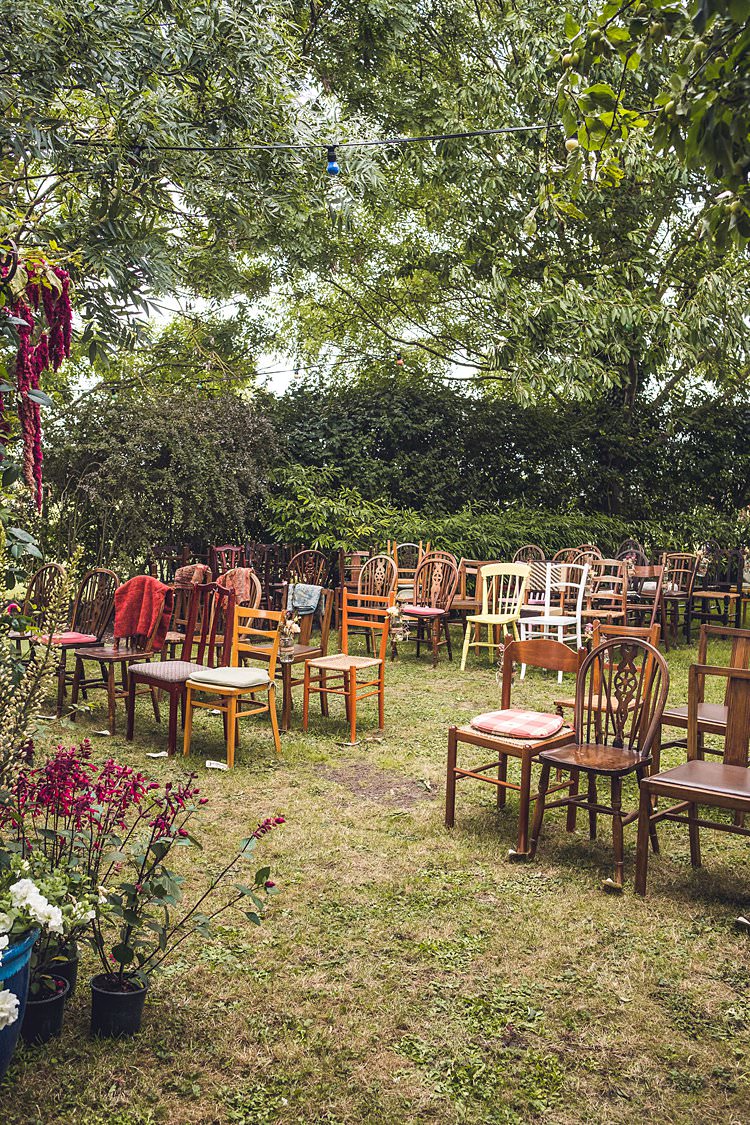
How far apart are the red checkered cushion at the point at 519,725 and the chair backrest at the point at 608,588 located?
14.5ft

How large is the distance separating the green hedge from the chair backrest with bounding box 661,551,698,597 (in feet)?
3.75

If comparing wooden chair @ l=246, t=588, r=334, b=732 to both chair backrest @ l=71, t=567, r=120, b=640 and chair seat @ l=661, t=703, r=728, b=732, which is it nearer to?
chair backrest @ l=71, t=567, r=120, b=640

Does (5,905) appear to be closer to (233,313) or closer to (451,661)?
(451,661)

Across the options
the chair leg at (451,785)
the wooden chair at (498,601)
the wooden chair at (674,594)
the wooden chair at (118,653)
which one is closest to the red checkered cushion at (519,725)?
the chair leg at (451,785)

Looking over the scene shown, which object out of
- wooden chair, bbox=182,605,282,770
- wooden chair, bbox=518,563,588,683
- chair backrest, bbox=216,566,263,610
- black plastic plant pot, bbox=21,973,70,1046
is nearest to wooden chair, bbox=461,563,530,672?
wooden chair, bbox=518,563,588,683

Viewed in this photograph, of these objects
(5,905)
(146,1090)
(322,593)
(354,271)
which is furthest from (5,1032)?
(354,271)

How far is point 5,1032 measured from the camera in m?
1.96

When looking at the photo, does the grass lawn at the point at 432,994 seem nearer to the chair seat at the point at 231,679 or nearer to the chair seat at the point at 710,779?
the chair seat at the point at 710,779

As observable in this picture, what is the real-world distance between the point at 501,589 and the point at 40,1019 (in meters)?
6.54

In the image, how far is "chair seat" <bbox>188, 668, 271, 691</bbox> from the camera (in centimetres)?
485

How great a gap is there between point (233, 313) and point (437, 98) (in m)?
4.78

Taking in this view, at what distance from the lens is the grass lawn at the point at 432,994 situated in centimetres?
213

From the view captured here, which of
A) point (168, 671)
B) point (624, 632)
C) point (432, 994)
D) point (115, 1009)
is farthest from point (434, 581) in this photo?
point (115, 1009)

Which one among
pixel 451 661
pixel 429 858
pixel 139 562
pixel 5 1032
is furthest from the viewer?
pixel 139 562
